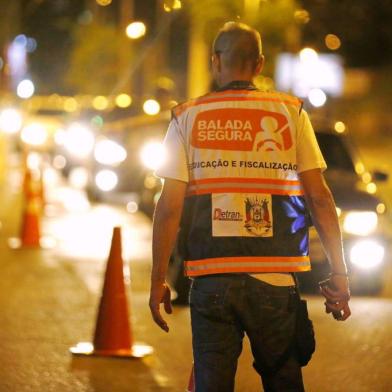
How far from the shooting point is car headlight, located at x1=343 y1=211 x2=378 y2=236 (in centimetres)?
1004

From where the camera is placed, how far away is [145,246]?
14.5m

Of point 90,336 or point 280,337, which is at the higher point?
point 90,336

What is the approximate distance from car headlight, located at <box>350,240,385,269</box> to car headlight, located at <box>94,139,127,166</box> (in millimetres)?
10084

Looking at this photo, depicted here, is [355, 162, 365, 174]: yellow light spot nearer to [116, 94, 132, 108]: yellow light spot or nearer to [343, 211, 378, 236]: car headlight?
[343, 211, 378, 236]: car headlight

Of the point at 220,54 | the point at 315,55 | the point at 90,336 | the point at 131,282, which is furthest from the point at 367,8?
the point at 220,54

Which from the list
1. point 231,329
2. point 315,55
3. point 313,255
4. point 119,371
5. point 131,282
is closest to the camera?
point 231,329

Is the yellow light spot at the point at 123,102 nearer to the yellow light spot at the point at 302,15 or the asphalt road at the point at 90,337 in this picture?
the asphalt road at the point at 90,337

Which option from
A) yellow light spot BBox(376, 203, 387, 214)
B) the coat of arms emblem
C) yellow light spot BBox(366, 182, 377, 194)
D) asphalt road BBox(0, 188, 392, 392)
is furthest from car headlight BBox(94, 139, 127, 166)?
the coat of arms emblem

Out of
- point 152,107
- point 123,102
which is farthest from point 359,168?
point 123,102

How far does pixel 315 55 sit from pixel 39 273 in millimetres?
9189

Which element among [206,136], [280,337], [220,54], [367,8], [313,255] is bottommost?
[280,337]

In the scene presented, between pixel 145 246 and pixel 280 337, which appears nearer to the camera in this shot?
pixel 280 337

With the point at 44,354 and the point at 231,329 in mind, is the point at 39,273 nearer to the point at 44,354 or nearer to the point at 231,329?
the point at 44,354

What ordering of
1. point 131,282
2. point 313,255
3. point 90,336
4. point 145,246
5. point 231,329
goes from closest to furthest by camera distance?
1. point 231,329
2. point 90,336
3. point 313,255
4. point 131,282
5. point 145,246
